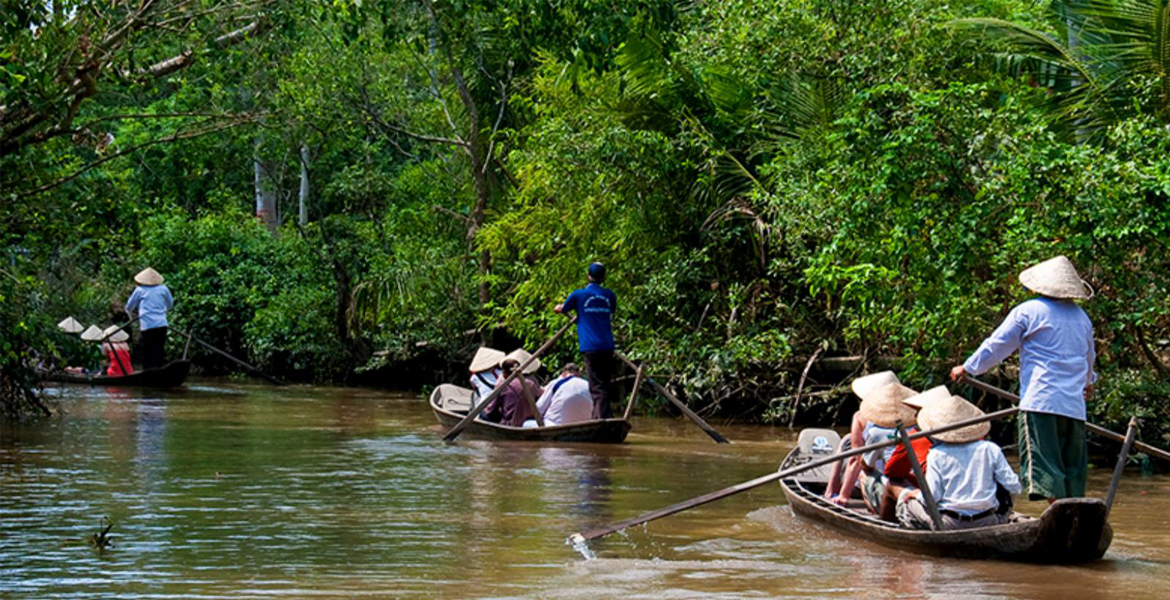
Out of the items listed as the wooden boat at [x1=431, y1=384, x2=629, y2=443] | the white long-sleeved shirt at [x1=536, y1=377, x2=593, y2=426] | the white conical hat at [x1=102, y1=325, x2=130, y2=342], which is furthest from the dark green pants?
the white conical hat at [x1=102, y1=325, x2=130, y2=342]

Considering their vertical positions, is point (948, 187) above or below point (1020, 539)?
above

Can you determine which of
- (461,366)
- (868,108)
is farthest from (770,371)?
(461,366)

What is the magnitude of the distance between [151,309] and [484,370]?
30.3 ft

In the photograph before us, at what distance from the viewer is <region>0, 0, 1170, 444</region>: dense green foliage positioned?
44.8 feet

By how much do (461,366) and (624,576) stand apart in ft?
59.1

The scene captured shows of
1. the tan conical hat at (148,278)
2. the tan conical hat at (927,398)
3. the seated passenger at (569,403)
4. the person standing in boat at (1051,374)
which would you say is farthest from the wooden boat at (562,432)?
the tan conical hat at (148,278)

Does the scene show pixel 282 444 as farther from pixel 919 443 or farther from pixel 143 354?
pixel 143 354

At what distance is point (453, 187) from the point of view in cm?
2762

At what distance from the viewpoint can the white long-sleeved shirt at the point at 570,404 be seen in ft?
54.0

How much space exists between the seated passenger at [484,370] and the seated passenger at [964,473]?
8.93 meters

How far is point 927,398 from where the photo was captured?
955 centimetres

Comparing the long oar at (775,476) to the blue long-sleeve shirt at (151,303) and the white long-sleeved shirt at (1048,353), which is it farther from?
the blue long-sleeve shirt at (151,303)

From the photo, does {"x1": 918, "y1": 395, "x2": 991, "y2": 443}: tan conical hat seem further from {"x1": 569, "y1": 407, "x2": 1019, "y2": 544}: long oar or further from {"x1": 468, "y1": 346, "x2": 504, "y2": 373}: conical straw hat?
{"x1": 468, "y1": 346, "x2": 504, "y2": 373}: conical straw hat

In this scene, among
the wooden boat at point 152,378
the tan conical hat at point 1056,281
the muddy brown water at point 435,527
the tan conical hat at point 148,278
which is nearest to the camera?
the muddy brown water at point 435,527
